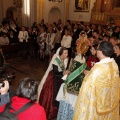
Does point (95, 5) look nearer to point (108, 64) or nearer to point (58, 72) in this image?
point (58, 72)

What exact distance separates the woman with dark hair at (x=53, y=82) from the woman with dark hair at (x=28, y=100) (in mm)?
1799

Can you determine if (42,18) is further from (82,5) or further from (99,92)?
(99,92)

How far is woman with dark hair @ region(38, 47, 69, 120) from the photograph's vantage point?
12.3 feet

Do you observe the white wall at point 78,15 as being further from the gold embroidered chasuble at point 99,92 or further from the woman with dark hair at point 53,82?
the gold embroidered chasuble at point 99,92

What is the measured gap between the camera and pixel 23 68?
24.3 feet

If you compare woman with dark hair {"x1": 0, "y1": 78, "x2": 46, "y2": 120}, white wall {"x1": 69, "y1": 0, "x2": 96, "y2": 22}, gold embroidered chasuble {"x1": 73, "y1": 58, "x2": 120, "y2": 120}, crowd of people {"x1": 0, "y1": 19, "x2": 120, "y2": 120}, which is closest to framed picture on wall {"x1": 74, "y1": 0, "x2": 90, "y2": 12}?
white wall {"x1": 69, "y1": 0, "x2": 96, "y2": 22}

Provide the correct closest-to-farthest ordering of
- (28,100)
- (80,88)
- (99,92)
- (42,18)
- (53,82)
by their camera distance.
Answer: (28,100), (99,92), (80,88), (53,82), (42,18)

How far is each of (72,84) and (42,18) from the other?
1123cm

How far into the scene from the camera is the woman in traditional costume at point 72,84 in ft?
9.98

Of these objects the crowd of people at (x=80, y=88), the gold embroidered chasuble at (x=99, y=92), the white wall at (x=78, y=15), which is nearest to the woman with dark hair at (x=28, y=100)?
the crowd of people at (x=80, y=88)

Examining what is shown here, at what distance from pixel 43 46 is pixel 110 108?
6175mm

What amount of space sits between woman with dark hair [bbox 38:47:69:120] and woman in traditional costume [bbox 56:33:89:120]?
1.03 ft

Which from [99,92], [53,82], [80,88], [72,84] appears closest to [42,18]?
[53,82]

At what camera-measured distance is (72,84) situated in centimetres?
315
